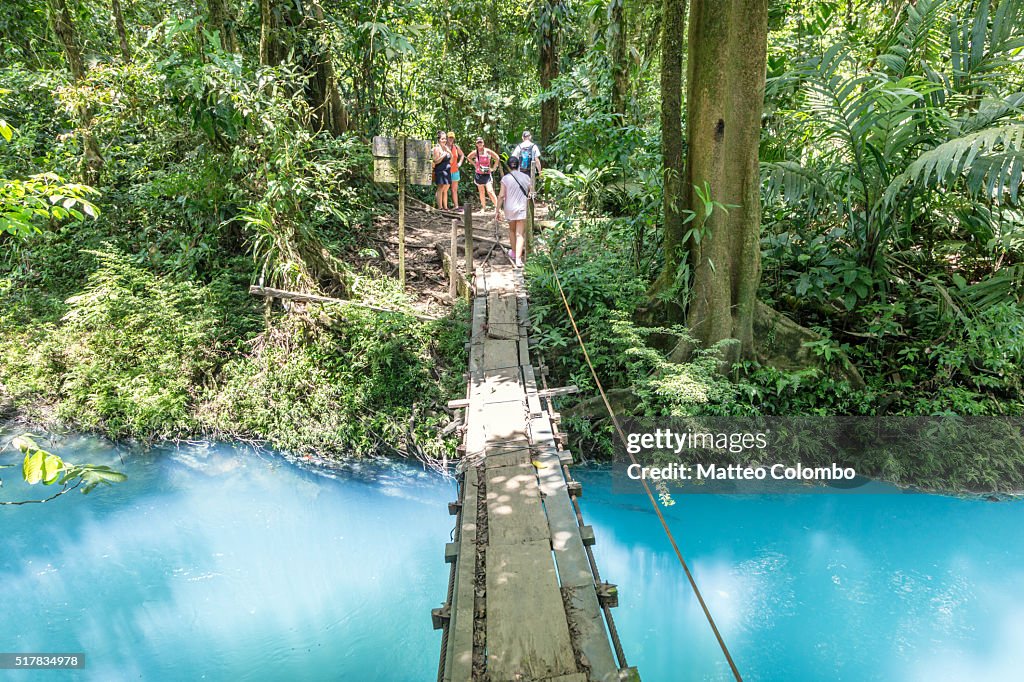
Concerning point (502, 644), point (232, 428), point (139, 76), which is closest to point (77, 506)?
point (232, 428)

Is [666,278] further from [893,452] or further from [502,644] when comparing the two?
[502,644]

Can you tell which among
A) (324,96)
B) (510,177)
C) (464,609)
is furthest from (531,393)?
(324,96)

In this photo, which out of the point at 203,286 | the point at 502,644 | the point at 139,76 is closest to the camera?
the point at 502,644

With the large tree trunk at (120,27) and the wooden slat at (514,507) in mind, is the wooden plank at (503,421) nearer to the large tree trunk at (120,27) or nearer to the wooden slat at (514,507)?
the wooden slat at (514,507)

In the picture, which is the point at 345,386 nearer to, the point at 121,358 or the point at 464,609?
the point at 121,358

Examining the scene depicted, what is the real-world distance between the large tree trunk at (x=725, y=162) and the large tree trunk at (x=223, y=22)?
6144mm

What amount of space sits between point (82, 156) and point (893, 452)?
419 inches

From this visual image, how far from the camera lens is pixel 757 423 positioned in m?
6.26

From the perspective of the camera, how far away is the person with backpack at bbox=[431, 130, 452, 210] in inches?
384

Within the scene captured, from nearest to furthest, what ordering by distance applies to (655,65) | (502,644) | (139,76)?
1. (502,644)
2. (139,76)
3. (655,65)

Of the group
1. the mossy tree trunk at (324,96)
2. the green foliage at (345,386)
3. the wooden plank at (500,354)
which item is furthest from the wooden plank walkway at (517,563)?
the mossy tree trunk at (324,96)

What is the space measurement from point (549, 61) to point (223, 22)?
214 inches

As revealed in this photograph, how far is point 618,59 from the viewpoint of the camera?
31.1 feet

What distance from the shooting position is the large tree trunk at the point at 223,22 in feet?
28.5
